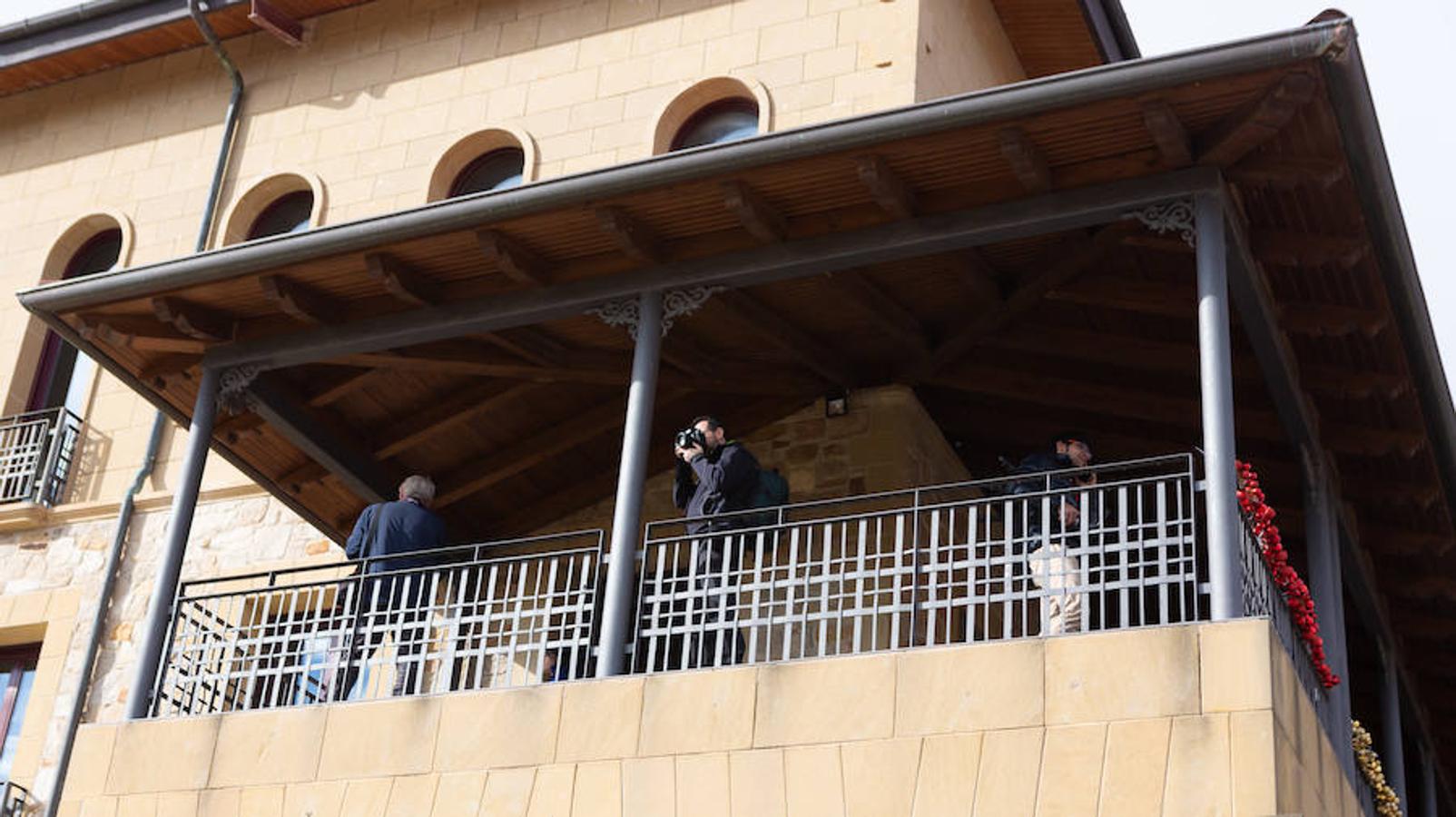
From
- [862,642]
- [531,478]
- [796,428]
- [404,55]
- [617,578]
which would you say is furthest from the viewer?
[404,55]

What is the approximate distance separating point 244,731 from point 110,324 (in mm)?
2754

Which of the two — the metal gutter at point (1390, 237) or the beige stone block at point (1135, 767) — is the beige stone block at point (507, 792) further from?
the metal gutter at point (1390, 237)

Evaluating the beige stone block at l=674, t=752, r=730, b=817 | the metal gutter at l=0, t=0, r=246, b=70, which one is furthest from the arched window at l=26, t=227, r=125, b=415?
the beige stone block at l=674, t=752, r=730, b=817

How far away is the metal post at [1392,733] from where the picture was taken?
43.0ft

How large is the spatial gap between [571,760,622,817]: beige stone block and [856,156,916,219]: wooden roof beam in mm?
2975

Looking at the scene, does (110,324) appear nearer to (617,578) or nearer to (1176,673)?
(617,578)

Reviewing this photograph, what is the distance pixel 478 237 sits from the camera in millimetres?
11039

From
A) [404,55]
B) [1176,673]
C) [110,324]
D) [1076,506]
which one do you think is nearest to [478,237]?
[110,324]

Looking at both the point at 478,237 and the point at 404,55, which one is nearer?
the point at 478,237

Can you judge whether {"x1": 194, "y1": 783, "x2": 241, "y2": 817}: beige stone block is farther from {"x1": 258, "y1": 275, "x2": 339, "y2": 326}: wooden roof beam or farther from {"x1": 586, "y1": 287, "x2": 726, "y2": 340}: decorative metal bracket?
{"x1": 586, "y1": 287, "x2": 726, "y2": 340}: decorative metal bracket

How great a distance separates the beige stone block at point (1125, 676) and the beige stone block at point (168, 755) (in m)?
4.44

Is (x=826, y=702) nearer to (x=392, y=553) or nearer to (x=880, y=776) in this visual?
(x=880, y=776)

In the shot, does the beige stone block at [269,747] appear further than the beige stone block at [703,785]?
Yes

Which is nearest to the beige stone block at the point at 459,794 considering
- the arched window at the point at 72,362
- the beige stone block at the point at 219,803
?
the beige stone block at the point at 219,803
